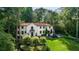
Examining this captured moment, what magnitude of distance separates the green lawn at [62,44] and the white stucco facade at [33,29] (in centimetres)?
10

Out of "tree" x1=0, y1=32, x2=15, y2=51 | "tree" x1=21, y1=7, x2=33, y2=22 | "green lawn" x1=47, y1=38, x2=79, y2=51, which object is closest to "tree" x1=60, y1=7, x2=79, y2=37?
"green lawn" x1=47, y1=38, x2=79, y2=51

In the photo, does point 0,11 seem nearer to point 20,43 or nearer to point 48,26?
point 20,43

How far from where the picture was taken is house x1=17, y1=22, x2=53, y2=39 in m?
1.66

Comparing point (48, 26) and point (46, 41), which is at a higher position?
point (48, 26)

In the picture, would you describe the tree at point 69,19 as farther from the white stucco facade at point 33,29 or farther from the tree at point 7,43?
the tree at point 7,43

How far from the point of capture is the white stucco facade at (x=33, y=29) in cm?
166

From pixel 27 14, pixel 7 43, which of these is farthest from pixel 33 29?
pixel 7 43

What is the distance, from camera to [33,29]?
5.46 feet

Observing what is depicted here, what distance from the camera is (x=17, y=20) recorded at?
65.6 inches

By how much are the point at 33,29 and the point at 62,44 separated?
265 mm

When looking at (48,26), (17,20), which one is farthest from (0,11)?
(48,26)

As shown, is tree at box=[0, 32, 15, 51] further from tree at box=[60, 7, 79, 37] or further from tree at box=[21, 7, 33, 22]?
tree at box=[60, 7, 79, 37]

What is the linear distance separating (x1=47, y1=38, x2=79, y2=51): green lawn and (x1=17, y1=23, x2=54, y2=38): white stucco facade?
0.32 feet
